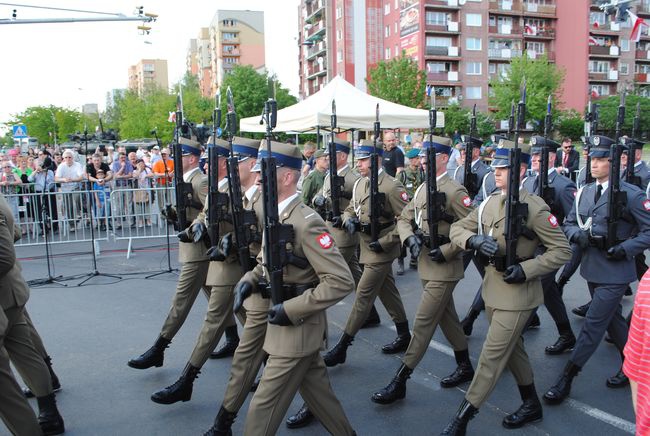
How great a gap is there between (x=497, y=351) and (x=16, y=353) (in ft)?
11.2

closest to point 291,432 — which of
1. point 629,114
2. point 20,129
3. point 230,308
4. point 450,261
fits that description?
point 230,308

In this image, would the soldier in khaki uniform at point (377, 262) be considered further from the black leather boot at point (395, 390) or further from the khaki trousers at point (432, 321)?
the black leather boot at point (395, 390)

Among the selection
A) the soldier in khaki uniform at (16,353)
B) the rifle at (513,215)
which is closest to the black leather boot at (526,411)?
the rifle at (513,215)

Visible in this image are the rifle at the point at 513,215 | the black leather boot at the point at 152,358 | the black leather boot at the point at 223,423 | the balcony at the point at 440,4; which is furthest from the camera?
the balcony at the point at 440,4

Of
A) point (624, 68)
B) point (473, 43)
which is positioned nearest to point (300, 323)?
point (473, 43)

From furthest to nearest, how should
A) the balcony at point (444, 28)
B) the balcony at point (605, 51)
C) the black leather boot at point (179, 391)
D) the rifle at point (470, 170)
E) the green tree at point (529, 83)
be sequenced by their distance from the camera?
1. the balcony at point (605, 51)
2. the balcony at point (444, 28)
3. the green tree at point (529, 83)
4. the rifle at point (470, 170)
5. the black leather boot at point (179, 391)

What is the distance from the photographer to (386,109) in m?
13.5

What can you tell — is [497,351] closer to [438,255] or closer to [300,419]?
[438,255]

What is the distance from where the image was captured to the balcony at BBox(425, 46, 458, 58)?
190 ft

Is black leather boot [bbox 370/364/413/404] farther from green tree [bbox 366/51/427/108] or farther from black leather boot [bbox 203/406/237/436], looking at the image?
green tree [bbox 366/51/427/108]

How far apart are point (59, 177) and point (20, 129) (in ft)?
40.5

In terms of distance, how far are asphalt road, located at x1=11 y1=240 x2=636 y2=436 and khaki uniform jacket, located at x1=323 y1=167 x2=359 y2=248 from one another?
3.24 ft

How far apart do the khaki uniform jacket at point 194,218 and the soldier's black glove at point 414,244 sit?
6.28 feet

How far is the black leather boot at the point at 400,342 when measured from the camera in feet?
20.0
